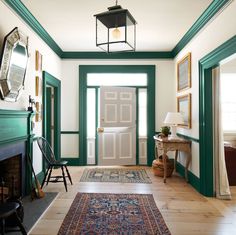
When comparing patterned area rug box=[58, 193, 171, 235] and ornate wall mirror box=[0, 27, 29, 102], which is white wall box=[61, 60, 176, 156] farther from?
ornate wall mirror box=[0, 27, 29, 102]

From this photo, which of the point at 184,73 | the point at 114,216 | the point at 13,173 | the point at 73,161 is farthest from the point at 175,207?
the point at 73,161

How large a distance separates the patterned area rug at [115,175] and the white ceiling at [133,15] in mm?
2818

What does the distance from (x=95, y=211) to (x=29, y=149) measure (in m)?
1.40

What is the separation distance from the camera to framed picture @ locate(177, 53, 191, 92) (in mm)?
4910

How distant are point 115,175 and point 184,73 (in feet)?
8.39

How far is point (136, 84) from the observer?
6.44 metres

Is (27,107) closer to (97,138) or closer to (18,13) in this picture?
(18,13)

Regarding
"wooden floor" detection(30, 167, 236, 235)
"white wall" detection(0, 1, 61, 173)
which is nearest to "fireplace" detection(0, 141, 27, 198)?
"wooden floor" detection(30, 167, 236, 235)

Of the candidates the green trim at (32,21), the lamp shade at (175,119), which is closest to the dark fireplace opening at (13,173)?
the green trim at (32,21)

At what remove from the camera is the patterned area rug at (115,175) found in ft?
16.3

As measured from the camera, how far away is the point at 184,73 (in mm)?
5266

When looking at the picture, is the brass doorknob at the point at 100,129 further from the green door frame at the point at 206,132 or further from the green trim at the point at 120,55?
the green door frame at the point at 206,132

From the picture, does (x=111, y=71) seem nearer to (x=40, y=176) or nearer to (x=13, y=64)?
(x=40, y=176)

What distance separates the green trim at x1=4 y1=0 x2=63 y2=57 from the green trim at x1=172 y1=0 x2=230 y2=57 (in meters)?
2.64
